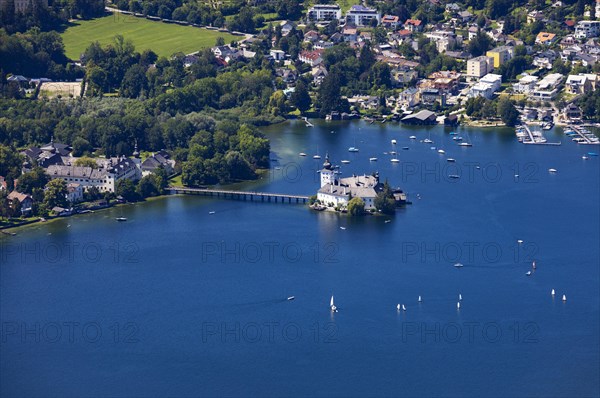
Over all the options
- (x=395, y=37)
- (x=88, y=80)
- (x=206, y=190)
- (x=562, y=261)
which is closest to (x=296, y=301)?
(x=562, y=261)

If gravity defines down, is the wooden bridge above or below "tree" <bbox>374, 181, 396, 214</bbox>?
below

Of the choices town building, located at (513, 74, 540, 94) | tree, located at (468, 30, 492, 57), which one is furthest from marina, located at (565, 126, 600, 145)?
tree, located at (468, 30, 492, 57)

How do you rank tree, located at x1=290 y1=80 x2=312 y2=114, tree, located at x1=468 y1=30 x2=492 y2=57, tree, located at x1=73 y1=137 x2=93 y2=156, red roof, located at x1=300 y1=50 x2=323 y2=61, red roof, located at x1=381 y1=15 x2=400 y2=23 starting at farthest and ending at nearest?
red roof, located at x1=381 y1=15 x2=400 y2=23 → red roof, located at x1=300 y1=50 x2=323 y2=61 → tree, located at x1=468 y1=30 x2=492 y2=57 → tree, located at x1=290 y1=80 x2=312 y2=114 → tree, located at x1=73 y1=137 x2=93 y2=156

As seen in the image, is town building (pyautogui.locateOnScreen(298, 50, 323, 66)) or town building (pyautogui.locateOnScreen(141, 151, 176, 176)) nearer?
town building (pyautogui.locateOnScreen(141, 151, 176, 176))

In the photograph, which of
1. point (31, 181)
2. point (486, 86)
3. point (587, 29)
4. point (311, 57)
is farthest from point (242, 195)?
point (587, 29)

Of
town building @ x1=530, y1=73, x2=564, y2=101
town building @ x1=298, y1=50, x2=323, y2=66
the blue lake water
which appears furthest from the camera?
town building @ x1=298, y1=50, x2=323, y2=66

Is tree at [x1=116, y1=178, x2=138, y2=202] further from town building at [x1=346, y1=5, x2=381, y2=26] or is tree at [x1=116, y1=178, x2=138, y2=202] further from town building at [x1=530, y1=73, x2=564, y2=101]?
town building at [x1=346, y1=5, x2=381, y2=26]

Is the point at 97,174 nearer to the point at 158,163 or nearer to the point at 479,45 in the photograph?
the point at 158,163
